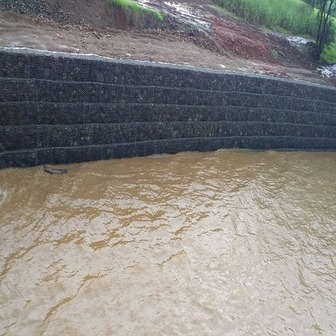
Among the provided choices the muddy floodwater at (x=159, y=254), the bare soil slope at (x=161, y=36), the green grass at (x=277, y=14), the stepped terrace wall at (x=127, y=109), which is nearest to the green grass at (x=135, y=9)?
the bare soil slope at (x=161, y=36)

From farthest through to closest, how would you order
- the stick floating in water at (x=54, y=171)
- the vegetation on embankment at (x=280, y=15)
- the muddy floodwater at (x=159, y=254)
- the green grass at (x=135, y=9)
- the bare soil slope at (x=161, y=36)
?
the vegetation on embankment at (x=280, y=15), the green grass at (x=135, y=9), the bare soil slope at (x=161, y=36), the stick floating in water at (x=54, y=171), the muddy floodwater at (x=159, y=254)

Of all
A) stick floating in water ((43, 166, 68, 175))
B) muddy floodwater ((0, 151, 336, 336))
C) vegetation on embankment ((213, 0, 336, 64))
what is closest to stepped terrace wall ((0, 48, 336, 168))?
stick floating in water ((43, 166, 68, 175))

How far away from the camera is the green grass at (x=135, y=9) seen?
29.5 feet

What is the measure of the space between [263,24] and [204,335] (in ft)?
44.2

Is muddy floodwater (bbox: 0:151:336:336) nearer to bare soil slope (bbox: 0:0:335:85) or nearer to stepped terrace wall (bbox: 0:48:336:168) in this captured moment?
stepped terrace wall (bbox: 0:48:336:168)

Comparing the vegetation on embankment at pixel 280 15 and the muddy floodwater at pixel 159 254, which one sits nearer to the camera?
the muddy floodwater at pixel 159 254

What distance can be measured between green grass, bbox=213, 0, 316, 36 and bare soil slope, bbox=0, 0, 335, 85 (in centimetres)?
89

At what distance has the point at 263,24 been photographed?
1423 cm

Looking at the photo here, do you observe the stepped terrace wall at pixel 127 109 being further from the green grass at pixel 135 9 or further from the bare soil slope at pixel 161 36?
the green grass at pixel 135 9

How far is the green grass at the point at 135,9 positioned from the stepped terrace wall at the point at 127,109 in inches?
127

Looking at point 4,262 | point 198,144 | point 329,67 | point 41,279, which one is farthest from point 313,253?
point 329,67

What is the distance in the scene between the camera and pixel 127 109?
628cm

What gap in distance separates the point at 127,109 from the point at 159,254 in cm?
292

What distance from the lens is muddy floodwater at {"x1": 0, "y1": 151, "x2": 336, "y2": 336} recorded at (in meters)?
3.42
